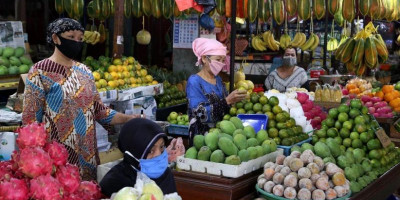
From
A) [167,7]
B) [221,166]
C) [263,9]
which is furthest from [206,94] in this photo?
[167,7]

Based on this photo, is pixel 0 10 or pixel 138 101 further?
pixel 0 10

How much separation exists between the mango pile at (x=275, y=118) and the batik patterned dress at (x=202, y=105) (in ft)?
0.37

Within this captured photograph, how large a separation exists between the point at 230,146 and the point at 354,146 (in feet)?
3.99

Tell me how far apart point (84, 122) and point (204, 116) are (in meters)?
0.95

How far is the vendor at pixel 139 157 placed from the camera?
7.53 ft

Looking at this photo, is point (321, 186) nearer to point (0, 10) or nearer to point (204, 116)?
point (204, 116)

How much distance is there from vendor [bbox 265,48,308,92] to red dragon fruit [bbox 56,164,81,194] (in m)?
5.08

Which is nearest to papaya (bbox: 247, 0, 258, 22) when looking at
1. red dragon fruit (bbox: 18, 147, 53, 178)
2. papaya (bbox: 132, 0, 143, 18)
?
papaya (bbox: 132, 0, 143, 18)

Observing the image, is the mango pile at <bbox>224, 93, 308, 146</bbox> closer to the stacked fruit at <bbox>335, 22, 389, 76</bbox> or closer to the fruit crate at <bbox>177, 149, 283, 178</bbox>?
the fruit crate at <bbox>177, 149, 283, 178</bbox>

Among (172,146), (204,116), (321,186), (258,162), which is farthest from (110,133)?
(321,186)

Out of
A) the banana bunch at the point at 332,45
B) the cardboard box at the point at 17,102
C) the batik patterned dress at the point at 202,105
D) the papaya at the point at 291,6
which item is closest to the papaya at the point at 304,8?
the papaya at the point at 291,6

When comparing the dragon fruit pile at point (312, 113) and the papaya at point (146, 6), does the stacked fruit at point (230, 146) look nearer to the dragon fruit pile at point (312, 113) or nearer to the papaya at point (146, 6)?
the dragon fruit pile at point (312, 113)

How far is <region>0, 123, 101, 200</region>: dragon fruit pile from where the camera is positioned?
175cm

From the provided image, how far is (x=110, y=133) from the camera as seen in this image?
17.5 feet
